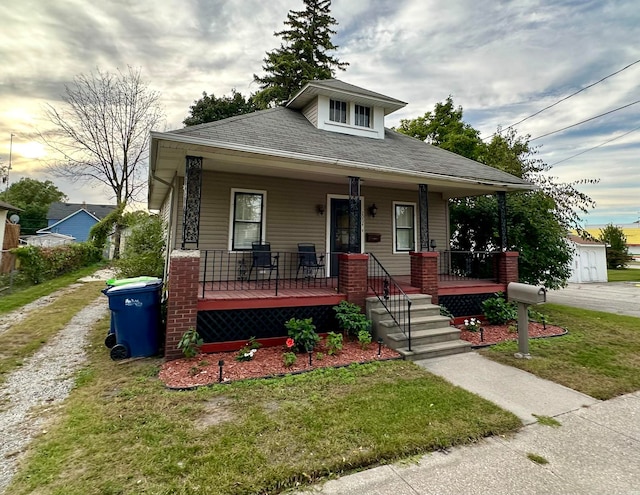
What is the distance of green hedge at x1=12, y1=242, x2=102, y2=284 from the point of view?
1165 cm

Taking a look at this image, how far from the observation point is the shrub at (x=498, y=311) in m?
6.95

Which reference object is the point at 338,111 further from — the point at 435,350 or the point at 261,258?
the point at 435,350

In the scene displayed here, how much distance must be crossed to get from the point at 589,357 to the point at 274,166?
6352mm

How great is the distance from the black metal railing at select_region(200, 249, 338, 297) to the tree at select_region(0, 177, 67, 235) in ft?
145

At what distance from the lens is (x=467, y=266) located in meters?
9.80

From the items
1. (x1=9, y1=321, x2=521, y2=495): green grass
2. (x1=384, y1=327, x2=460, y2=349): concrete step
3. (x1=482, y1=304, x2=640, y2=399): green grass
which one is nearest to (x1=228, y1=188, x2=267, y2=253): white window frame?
(x1=9, y1=321, x2=521, y2=495): green grass

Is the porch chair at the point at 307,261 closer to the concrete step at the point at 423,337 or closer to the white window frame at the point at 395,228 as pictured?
the white window frame at the point at 395,228

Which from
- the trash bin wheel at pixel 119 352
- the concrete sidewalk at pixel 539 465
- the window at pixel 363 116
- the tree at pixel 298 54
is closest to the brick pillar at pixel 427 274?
the concrete sidewalk at pixel 539 465

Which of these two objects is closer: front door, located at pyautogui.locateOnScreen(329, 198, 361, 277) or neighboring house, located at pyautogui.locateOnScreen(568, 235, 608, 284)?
front door, located at pyautogui.locateOnScreen(329, 198, 361, 277)

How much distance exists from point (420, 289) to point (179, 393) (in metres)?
5.03

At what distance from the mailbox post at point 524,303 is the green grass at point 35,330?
7601 millimetres

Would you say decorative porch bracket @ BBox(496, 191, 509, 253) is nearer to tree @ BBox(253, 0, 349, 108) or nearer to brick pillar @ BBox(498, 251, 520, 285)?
brick pillar @ BBox(498, 251, 520, 285)

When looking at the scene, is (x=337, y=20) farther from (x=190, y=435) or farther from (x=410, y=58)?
(x=190, y=435)

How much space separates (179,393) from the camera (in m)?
3.60
